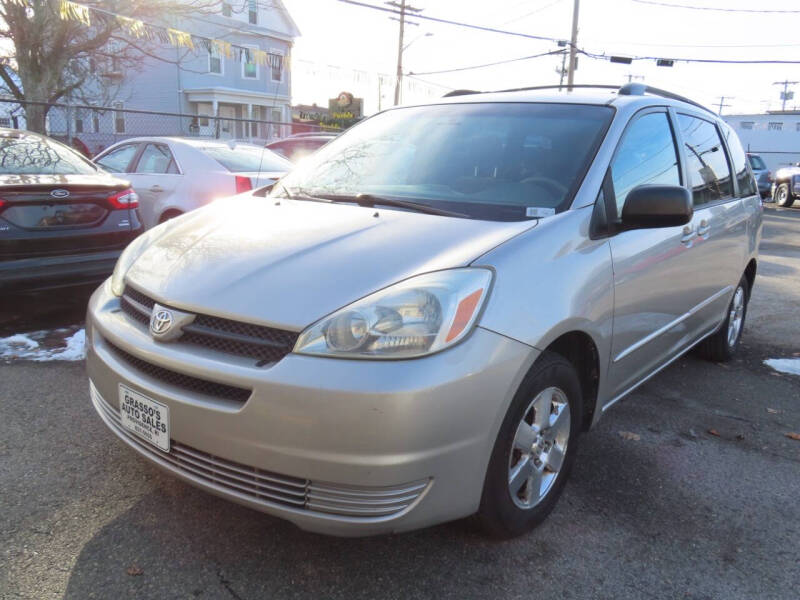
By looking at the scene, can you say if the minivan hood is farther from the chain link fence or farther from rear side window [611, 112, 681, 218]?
the chain link fence

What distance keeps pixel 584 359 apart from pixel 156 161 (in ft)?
20.6

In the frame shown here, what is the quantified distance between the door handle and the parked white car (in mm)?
4436

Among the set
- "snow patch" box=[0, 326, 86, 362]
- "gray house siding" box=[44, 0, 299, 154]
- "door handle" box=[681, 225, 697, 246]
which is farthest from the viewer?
"gray house siding" box=[44, 0, 299, 154]

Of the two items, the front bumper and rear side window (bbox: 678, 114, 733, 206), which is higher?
rear side window (bbox: 678, 114, 733, 206)

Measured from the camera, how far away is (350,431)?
6.24 ft

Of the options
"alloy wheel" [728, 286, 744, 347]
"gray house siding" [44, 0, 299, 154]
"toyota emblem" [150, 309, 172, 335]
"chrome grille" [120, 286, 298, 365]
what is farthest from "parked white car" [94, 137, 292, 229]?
"gray house siding" [44, 0, 299, 154]

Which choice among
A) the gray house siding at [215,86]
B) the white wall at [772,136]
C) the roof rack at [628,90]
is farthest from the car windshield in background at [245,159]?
the white wall at [772,136]

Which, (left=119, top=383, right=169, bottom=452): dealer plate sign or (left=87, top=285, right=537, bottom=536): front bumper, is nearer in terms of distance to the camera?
(left=87, top=285, right=537, bottom=536): front bumper

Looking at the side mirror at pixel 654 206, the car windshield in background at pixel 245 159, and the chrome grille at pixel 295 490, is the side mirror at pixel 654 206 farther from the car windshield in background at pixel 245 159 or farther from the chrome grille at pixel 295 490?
the car windshield in background at pixel 245 159

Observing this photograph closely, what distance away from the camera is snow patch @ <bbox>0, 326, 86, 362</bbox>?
4301 mm

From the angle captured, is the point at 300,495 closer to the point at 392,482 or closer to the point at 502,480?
the point at 392,482

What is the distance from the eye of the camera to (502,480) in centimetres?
224

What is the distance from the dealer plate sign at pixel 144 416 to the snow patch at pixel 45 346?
2.18 meters

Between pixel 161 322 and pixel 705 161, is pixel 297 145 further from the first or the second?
pixel 161 322
